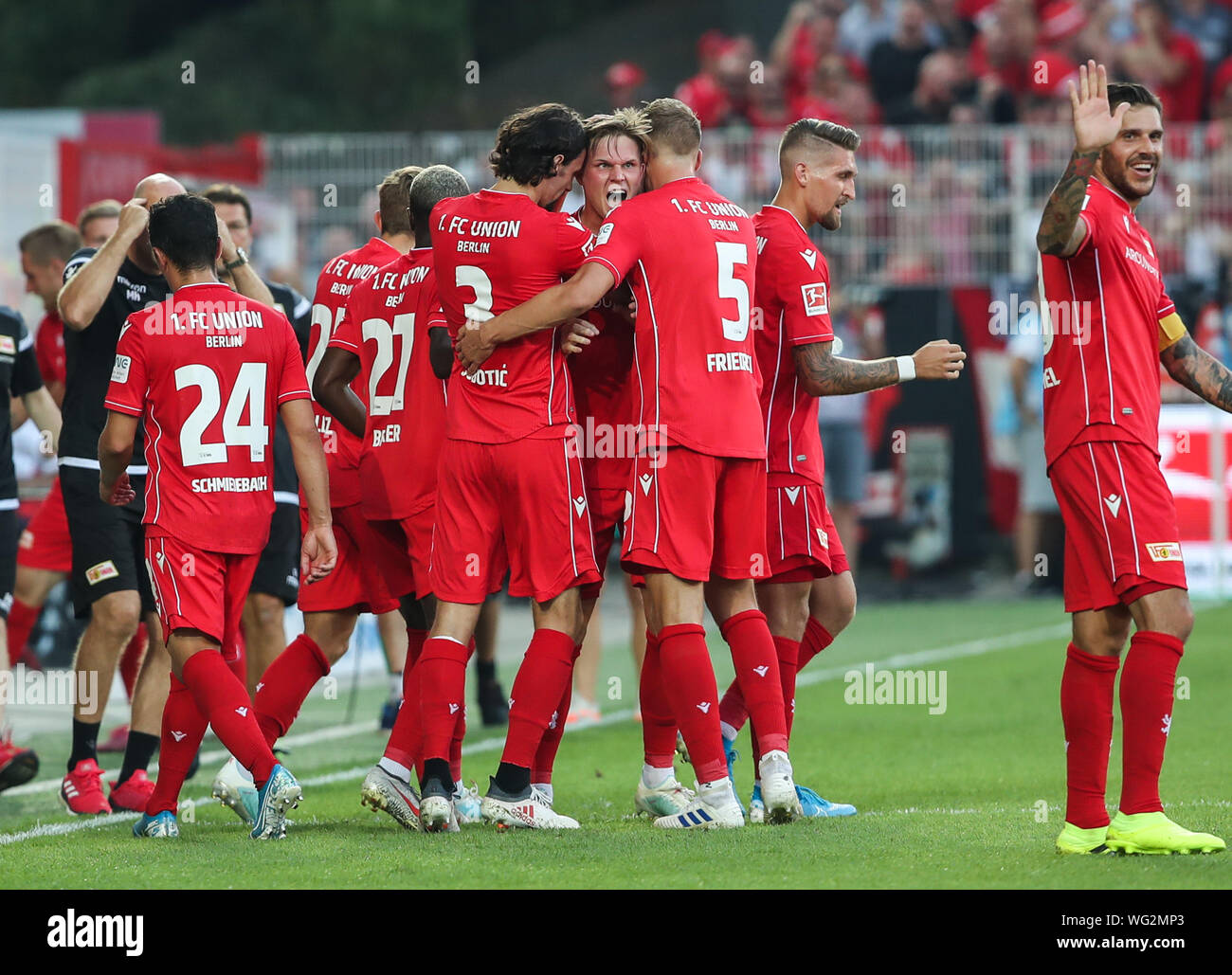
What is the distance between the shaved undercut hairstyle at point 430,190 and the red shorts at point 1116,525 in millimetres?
2297

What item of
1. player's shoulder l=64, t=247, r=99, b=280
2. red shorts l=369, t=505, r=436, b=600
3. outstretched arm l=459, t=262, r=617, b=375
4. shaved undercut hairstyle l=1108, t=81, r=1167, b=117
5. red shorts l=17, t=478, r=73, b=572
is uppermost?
shaved undercut hairstyle l=1108, t=81, r=1167, b=117

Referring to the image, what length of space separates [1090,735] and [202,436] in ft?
9.66

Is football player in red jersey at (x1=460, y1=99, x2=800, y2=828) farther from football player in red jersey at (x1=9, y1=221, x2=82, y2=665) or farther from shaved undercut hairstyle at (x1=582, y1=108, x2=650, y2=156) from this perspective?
football player in red jersey at (x1=9, y1=221, x2=82, y2=665)

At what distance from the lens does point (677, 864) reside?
16.6 ft

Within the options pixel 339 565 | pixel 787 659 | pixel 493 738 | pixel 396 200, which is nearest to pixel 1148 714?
pixel 787 659

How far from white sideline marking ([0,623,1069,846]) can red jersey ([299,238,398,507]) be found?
1455 millimetres

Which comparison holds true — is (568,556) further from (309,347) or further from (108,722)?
(108,722)

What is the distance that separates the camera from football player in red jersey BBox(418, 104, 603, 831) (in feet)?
18.9

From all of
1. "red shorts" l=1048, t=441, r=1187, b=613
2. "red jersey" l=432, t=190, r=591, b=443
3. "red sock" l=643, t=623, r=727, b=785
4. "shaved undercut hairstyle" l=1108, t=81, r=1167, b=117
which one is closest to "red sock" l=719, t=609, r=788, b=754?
"red sock" l=643, t=623, r=727, b=785

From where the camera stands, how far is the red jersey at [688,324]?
227 inches

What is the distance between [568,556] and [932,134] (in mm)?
11193

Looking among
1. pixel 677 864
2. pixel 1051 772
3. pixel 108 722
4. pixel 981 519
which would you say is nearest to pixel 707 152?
pixel 981 519

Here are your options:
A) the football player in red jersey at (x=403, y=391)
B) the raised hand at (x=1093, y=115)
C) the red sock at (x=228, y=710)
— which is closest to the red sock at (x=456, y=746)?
the football player in red jersey at (x=403, y=391)

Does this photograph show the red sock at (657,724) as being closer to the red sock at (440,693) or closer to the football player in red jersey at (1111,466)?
the red sock at (440,693)
